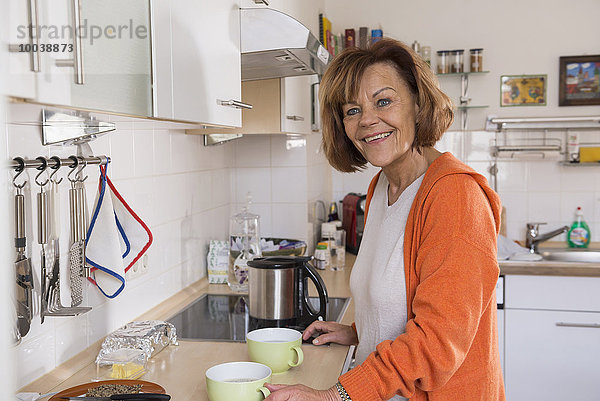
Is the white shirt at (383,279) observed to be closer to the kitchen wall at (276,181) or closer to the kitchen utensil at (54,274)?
the kitchen utensil at (54,274)

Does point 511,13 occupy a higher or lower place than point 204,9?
higher

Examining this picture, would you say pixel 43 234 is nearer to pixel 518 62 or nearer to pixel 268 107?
pixel 268 107

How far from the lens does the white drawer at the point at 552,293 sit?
283 centimetres

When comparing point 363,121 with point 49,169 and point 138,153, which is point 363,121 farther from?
point 138,153

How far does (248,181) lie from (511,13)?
1.77 metres

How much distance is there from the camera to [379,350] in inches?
45.6

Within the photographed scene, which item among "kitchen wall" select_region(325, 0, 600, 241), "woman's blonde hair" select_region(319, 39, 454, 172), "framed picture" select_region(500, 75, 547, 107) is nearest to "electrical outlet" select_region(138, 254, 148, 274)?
"woman's blonde hair" select_region(319, 39, 454, 172)

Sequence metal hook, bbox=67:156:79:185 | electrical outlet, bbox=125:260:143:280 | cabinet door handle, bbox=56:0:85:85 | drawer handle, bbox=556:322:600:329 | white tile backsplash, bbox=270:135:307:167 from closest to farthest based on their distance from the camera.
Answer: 1. cabinet door handle, bbox=56:0:85:85
2. metal hook, bbox=67:156:79:185
3. electrical outlet, bbox=125:260:143:280
4. drawer handle, bbox=556:322:600:329
5. white tile backsplash, bbox=270:135:307:167

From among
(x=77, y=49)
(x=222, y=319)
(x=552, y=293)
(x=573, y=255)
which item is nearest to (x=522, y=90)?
(x=573, y=255)

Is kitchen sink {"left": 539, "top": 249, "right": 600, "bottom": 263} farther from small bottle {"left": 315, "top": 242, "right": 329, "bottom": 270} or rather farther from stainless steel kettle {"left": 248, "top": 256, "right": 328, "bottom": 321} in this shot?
stainless steel kettle {"left": 248, "top": 256, "right": 328, "bottom": 321}

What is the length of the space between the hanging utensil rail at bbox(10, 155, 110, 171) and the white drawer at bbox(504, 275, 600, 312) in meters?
2.05

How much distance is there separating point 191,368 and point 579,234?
253 cm

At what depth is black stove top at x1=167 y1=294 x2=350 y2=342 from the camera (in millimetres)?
1858

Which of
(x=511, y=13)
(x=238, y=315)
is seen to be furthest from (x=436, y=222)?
(x=511, y=13)
